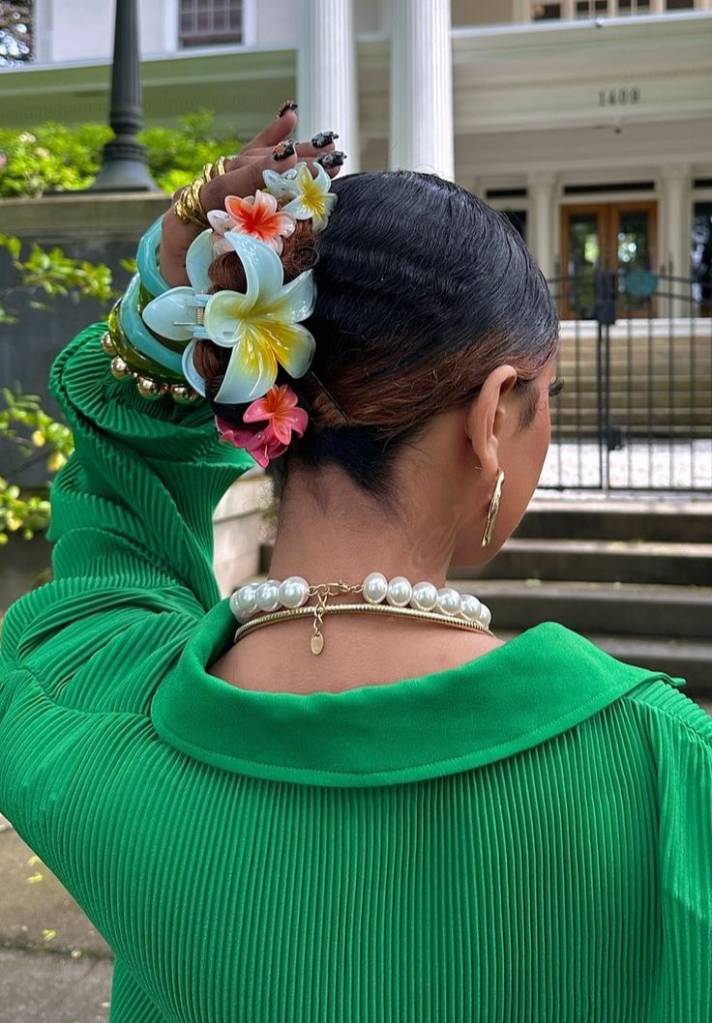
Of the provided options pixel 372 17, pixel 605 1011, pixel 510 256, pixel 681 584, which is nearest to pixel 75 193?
pixel 681 584

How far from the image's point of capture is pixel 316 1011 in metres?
0.76

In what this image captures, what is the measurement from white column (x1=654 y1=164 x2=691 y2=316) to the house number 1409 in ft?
10.1

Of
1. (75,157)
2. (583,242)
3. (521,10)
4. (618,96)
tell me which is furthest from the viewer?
(583,242)

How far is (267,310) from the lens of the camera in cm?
83

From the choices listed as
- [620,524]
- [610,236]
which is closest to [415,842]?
[620,524]

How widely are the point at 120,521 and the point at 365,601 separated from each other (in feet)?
1.60

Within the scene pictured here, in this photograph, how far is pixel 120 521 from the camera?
1.20 metres

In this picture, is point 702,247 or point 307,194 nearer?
point 307,194

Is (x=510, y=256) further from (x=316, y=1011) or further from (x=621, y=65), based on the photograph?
(x=621, y=65)

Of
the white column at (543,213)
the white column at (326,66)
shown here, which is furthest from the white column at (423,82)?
the white column at (543,213)

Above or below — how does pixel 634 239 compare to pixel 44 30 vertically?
below

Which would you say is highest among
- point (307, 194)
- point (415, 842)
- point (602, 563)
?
point (307, 194)

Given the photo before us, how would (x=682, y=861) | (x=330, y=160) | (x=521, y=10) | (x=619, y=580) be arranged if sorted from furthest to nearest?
(x=521, y=10) → (x=619, y=580) → (x=330, y=160) → (x=682, y=861)

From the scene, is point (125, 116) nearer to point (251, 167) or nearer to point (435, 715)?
point (251, 167)
